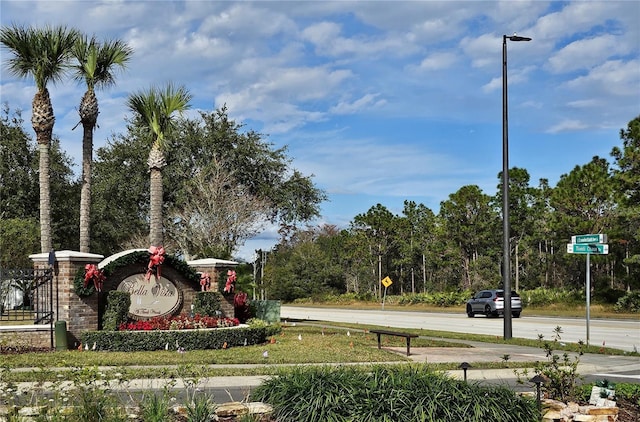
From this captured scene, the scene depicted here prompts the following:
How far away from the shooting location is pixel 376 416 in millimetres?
6855

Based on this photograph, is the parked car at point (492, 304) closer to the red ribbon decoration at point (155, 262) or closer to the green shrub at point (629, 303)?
the green shrub at point (629, 303)

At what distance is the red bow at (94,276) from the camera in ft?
56.7

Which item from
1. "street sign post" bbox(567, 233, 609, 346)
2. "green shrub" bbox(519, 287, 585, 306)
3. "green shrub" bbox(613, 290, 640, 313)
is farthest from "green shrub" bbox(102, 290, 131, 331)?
"green shrub" bbox(519, 287, 585, 306)

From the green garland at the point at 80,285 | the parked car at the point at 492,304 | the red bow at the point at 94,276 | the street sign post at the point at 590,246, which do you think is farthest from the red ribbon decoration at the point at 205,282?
the parked car at the point at 492,304

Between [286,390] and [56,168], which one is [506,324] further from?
[56,168]

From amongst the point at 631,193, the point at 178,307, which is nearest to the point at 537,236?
the point at 631,193

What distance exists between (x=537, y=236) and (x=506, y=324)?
36.2m

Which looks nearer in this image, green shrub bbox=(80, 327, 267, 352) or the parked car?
green shrub bbox=(80, 327, 267, 352)

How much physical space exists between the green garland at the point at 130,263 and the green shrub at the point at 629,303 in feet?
90.2

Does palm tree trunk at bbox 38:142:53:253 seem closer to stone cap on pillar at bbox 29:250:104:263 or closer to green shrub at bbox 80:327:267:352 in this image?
stone cap on pillar at bbox 29:250:104:263

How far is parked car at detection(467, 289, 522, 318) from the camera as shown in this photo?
123 feet

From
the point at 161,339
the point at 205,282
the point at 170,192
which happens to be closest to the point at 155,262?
the point at 205,282

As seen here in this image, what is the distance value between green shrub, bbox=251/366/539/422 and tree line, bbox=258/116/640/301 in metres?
31.2

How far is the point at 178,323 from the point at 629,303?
28.9m
